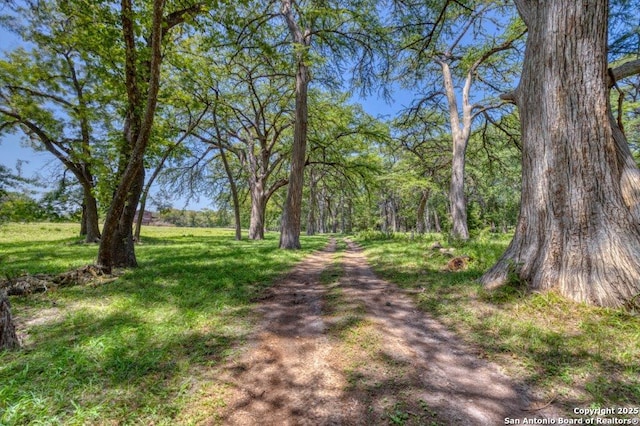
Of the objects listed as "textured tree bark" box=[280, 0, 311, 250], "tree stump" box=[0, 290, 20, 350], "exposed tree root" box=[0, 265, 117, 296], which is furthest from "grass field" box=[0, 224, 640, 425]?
"textured tree bark" box=[280, 0, 311, 250]

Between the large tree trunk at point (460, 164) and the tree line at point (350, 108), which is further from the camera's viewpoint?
the large tree trunk at point (460, 164)

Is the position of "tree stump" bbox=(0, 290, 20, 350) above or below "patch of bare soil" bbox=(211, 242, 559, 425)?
above

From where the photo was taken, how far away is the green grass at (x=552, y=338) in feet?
6.82

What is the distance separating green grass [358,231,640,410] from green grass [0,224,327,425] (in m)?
2.70

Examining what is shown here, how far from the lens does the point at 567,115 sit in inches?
142

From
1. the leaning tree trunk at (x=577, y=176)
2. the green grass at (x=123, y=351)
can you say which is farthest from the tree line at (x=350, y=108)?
the green grass at (x=123, y=351)

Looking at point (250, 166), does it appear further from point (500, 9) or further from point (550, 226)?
point (550, 226)

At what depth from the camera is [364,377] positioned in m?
2.28

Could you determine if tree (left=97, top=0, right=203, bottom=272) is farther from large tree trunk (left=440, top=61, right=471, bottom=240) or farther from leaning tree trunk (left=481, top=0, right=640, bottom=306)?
large tree trunk (left=440, top=61, right=471, bottom=240)

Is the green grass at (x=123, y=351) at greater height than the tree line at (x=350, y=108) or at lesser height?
lesser

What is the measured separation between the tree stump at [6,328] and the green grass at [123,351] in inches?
4.8

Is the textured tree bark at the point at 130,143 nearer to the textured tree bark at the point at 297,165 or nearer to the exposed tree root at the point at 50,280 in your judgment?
the exposed tree root at the point at 50,280

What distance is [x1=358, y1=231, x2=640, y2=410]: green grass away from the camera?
81.9 inches

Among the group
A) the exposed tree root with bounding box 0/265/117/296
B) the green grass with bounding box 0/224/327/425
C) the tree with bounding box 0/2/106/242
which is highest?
the tree with bounding box 0/2/106/242
